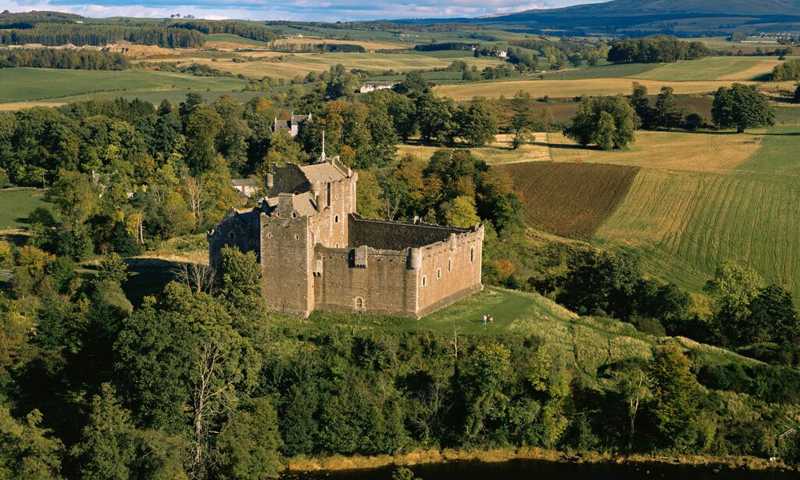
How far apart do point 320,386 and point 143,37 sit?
170192 mm

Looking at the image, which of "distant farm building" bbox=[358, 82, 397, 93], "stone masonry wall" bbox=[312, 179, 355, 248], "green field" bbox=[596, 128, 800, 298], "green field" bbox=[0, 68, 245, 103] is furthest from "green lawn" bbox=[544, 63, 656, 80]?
"stone masonry wall" bbox=[312, 179, 355, 248]

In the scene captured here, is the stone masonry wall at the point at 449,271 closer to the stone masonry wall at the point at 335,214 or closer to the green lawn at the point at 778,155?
the stone masonry wall at the point at 335,214

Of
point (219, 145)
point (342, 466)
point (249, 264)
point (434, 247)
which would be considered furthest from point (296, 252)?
point (219, 145)

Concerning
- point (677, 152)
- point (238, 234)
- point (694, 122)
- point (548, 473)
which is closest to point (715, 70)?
point (694, 122)

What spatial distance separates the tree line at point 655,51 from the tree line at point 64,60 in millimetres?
83104

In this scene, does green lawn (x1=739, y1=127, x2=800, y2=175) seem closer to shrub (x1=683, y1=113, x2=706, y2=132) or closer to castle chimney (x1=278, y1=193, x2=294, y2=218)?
shrub (x1=683, y1=113, x2=706, y2=132)

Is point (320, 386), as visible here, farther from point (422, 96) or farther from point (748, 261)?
point (422, 96)

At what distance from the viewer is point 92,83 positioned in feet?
459

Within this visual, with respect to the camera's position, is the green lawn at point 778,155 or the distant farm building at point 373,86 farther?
the distant farm building at point 373,86

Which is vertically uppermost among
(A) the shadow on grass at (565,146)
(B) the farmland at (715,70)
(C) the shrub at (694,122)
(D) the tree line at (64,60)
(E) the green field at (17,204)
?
(B) the farmland at (715,70)

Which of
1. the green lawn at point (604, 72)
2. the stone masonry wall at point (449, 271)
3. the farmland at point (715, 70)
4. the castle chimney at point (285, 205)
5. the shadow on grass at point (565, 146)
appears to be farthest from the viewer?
the green lawn at point (604, 72)

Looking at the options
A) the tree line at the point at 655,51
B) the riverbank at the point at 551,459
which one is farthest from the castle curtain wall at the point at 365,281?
the tree line at the point at 655,51

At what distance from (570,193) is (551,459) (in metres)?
41.4

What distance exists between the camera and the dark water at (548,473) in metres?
41.7
